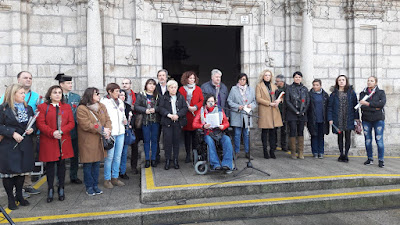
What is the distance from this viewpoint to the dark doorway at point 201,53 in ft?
43.7

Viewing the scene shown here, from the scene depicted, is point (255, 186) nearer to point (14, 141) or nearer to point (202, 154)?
point (202, 154)

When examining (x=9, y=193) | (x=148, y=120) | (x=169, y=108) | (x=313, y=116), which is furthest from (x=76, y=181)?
(x=313, y=116)

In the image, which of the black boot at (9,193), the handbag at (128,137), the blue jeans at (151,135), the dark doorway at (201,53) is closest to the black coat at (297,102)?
the blue jeans at (151,135)

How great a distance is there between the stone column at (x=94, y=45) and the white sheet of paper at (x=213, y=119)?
293 cm

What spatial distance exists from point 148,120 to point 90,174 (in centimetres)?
147

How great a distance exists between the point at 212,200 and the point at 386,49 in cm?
761

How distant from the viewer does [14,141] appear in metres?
4.19

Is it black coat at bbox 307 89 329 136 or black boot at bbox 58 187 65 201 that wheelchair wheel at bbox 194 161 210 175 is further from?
black coat at bbox 307 89 329 136

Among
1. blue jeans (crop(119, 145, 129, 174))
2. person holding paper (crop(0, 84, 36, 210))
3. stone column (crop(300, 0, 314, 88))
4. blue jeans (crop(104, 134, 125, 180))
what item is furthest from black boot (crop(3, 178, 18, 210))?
stone column (crop(300, 0, 314, 88))

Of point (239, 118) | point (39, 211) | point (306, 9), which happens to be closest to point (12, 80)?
point (39, 211)

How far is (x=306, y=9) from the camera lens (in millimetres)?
7711

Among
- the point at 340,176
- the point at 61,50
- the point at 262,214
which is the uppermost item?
the point at 61,50

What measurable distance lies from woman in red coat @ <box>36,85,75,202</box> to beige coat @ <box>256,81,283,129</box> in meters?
3.96

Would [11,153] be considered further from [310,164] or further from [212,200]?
[310,164]
